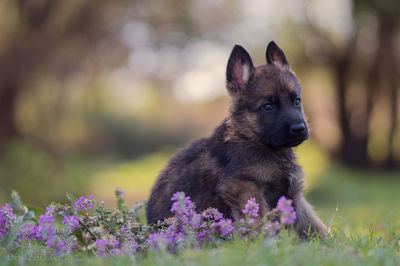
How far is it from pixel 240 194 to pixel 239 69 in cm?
141

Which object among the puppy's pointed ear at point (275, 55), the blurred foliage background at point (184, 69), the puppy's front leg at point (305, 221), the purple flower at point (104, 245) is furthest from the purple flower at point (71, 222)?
the blurred foliage background at point (184, 69)

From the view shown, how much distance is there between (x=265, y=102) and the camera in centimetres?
466

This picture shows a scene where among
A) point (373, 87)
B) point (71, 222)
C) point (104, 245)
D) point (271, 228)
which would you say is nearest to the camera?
point (271, 228)

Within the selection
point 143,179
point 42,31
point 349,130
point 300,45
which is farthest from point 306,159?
point 42,31

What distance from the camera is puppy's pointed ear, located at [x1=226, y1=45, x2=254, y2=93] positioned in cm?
484

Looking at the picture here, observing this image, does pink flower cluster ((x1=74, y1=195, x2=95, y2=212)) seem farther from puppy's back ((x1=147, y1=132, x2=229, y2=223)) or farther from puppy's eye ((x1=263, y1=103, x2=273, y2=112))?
puppy's eye ((x1=263, y1=103, x2=273, y2=112))

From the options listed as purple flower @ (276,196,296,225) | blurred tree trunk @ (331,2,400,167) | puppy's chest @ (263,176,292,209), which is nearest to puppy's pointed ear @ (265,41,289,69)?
puppy's chest @ (263,176,292,209)

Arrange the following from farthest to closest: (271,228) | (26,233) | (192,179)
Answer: (192,179)
(26,233)
(271,228)

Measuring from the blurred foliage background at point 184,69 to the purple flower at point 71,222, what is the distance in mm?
8600

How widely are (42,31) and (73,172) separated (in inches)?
174

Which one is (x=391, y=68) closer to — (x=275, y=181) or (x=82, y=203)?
(x=275, y=181)

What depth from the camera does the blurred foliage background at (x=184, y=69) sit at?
13570mm

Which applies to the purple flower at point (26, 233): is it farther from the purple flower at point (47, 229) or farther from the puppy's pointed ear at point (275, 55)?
the puppy's pointed ear at point (275, 55)

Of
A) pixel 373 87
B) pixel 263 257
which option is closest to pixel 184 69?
pixel 373 87
